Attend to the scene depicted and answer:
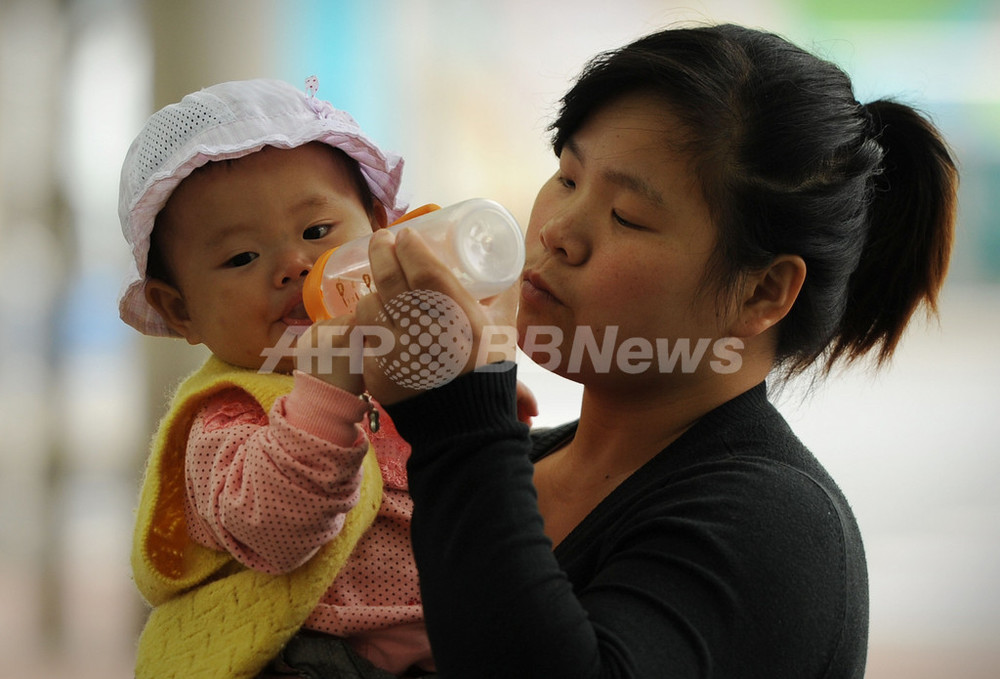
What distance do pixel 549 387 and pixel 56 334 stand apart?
4.47 ft

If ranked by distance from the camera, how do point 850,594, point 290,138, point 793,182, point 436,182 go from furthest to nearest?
point 436,182 < point 290,138 < point 793,182 < point 850,594

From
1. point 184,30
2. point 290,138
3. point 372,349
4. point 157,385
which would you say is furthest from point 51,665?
point 372,349

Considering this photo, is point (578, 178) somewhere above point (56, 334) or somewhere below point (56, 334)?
above

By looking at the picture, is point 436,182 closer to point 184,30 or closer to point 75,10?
point 184,30

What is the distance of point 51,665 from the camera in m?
2.72

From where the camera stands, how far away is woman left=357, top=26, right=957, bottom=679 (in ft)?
2.78

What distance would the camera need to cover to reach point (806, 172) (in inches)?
44.0

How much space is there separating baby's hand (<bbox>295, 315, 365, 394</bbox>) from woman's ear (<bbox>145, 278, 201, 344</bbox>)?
0.38 m

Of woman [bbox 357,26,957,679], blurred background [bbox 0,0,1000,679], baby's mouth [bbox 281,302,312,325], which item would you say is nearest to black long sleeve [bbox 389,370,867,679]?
woman [bbox 357,26,957,679]

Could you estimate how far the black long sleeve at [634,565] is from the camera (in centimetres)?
82

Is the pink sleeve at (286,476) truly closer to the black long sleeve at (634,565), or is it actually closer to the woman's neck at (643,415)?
the black long sleeve at (634,565)

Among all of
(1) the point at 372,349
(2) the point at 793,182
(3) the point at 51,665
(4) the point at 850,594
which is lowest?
(3) the point at 51,665

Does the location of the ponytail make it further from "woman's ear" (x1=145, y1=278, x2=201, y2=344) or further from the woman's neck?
"woman's ear" (x1=145, y1=278, x2=201, y2=344)

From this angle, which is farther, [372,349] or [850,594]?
[850,594]
